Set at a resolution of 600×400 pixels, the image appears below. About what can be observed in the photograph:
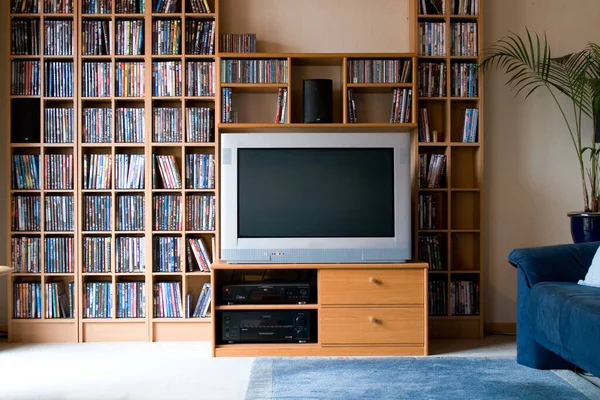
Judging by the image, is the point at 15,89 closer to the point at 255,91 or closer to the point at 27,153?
the point at 27,153

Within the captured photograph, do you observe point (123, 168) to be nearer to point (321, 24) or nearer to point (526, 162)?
point (321, 24)

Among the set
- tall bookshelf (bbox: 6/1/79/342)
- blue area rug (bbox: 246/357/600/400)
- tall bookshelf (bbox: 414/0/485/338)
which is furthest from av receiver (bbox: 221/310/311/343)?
tall bookshelf (bbox: 6/1/79/342)

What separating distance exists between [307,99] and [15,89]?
176cm

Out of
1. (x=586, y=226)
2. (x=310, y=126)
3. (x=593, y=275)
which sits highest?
(x=310, y=126)

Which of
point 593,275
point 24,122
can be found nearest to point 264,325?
point 593,275

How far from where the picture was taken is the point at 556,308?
294 cm

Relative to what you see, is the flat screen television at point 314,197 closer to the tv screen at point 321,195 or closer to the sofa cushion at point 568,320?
the tv screen at point 321,195

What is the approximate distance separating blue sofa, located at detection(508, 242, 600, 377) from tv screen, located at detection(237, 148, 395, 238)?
31.8 inches

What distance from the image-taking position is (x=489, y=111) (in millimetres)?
4355

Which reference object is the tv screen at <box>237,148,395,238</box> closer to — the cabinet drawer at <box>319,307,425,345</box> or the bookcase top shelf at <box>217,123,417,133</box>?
the bookcase top shelf at <box>217,123,417,133</box>

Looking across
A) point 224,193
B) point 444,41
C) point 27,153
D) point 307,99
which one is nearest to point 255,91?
point 307,99

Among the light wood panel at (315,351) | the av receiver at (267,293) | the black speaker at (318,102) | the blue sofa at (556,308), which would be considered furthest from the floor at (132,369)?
the black speaker at (318,102)

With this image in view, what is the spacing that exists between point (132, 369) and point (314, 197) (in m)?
1.32

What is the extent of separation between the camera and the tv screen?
3.83m
